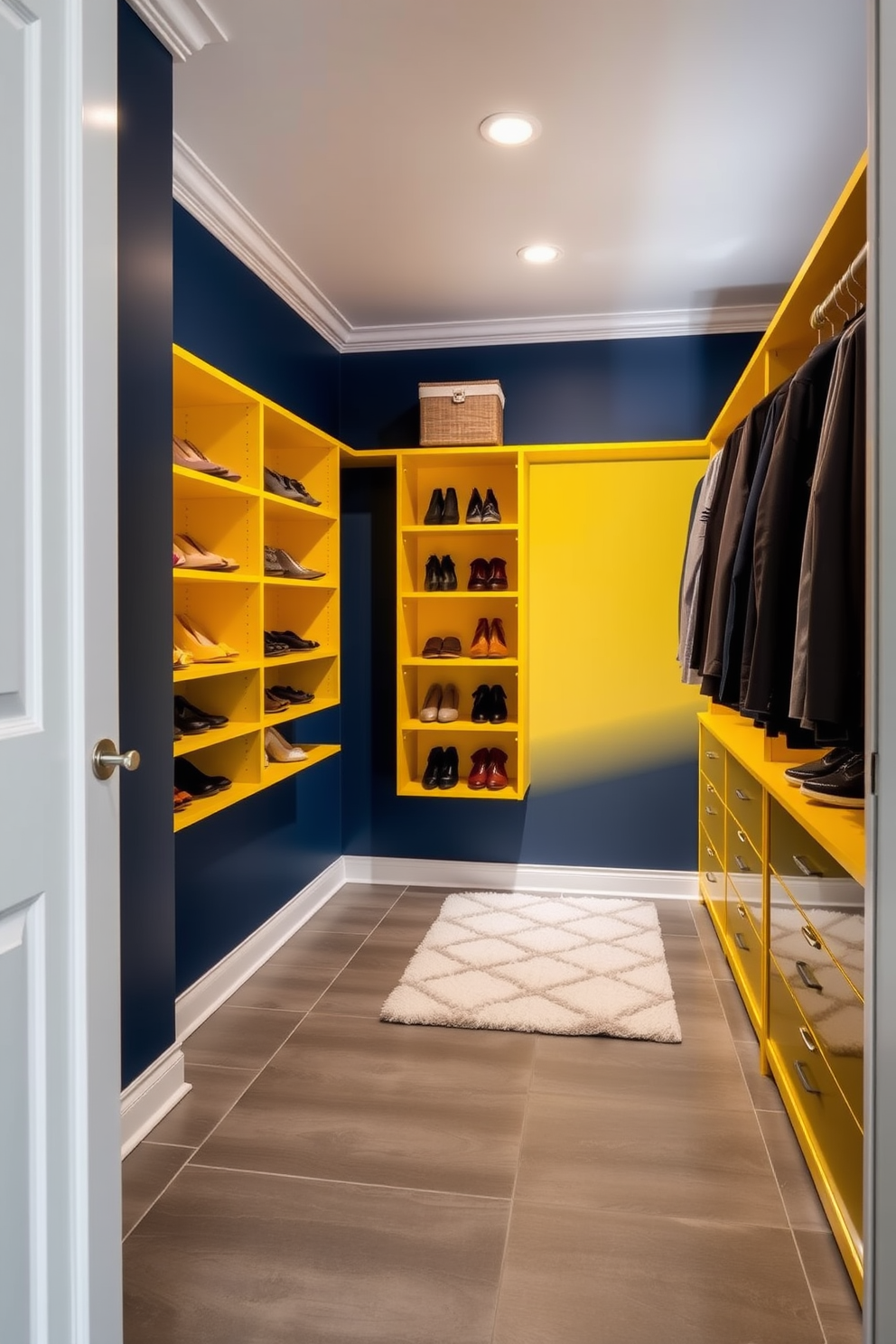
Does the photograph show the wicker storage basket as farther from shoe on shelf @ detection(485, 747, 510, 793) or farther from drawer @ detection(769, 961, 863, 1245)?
drawer @ detection(769, 961, 863, 1245)

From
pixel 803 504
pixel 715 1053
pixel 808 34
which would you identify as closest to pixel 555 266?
pixel 808 34

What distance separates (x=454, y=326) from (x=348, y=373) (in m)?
0.57

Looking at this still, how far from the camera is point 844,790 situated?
1.91 m

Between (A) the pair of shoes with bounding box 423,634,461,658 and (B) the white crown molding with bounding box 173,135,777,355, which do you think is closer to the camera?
(B) the white crown molding with bounding box 173,135,777,355

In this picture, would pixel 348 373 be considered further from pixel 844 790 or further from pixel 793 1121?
pixel 793 1121

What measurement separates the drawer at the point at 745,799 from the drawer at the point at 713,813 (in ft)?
0.63

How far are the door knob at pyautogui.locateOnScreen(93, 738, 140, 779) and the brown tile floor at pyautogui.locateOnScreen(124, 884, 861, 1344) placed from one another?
1074 mm

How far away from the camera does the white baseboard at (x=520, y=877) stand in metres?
4.23

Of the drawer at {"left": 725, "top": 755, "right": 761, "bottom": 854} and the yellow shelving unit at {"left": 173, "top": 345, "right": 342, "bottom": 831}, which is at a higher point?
the yellow shelving unit at {"left": 173, "top": 345, "right": 342, "bottom": 831}

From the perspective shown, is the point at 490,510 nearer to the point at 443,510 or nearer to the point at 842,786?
the point at 443,510

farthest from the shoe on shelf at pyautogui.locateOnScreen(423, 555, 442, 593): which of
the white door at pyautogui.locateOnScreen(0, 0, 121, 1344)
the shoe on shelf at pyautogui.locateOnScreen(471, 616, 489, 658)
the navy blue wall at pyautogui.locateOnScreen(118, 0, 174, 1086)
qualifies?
the white door at pyautogui.locateOnScreen(0, 0, 121, 1344)

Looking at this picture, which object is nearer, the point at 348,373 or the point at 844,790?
the point at 844,790

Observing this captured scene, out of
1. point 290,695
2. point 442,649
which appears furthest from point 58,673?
point 442,649

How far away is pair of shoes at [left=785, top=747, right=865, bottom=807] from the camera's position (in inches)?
74.9
